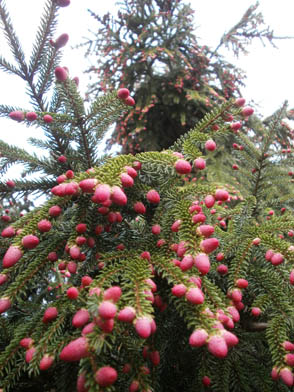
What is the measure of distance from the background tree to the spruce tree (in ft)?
8.14

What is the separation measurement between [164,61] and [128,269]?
3.64 meters

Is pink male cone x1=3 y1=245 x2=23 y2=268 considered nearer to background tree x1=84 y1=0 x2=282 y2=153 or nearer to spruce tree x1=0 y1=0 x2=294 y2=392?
spruce tree x1=0 y1=0 x2=294 y2=392

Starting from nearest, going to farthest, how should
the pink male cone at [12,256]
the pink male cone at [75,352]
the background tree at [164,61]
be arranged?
the pink male cone at [75,352] < the pink male cone at [12,256] < the background tree at [164,61]

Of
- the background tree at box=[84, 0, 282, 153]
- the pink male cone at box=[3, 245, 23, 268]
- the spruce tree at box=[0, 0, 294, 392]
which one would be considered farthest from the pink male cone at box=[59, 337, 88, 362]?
the background tree at box=[84, 0, 282, 153]

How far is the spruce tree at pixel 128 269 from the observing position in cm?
51

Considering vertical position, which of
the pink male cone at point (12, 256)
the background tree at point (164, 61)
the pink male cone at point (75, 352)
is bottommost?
the pink male cone at point (75, 352)

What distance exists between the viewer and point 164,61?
3711mm

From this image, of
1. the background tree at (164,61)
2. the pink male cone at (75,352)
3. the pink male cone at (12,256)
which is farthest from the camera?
the background tree at (164,61)

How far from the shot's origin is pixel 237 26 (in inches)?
141

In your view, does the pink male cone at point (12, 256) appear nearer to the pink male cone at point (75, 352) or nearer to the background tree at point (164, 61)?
the pink male cone at point (75, 352)

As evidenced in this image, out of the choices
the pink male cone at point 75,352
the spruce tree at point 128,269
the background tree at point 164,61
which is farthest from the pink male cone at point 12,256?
the background tree at point 164,61

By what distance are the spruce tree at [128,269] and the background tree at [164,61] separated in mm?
2480

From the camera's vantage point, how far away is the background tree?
344 centimetres

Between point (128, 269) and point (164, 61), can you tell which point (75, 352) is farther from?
point (164, 61)
